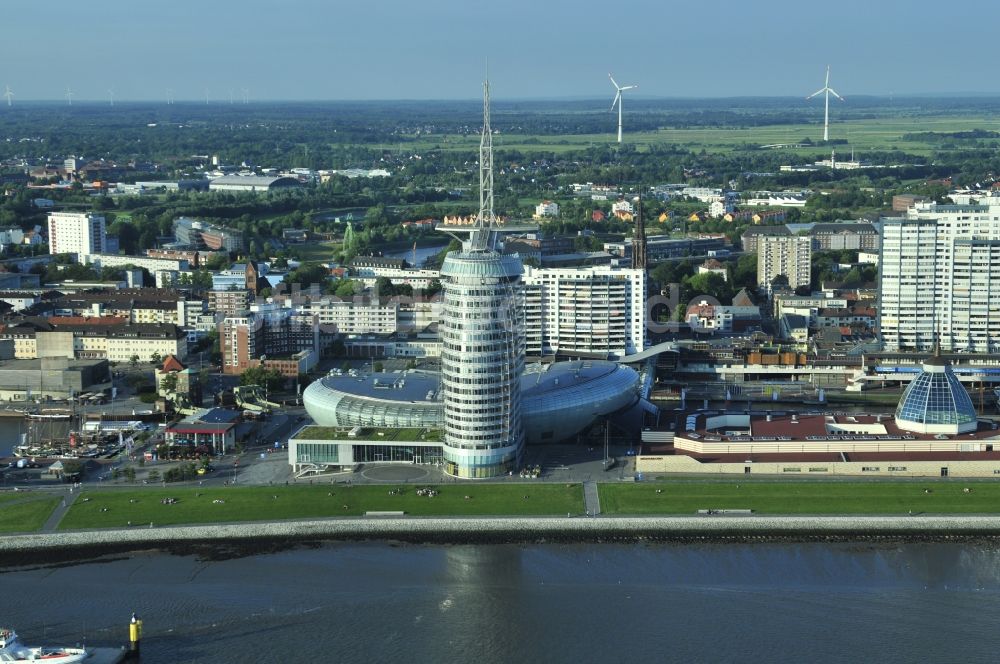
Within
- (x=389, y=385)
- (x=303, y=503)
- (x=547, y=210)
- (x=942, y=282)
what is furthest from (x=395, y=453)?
(x=547, y=210)

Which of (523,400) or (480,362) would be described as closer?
(480,362)

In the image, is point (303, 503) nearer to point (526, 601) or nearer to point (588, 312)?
point (526, 601)

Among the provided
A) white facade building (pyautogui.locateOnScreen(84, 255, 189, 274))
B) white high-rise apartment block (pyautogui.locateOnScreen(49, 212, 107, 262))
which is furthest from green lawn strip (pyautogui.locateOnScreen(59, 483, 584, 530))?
white high-rise apartment block (pyautogui.locateOnScreen(49, 212, 107, 262))

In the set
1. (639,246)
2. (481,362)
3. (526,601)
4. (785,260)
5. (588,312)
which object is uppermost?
(639,246)

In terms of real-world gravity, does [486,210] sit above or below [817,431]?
above

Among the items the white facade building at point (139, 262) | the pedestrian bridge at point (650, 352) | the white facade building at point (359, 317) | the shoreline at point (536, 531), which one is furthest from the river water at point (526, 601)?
the white facade building at point (139, 262)

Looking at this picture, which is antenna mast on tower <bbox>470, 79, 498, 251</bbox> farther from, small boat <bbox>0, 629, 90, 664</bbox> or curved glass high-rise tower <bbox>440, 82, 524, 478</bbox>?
small boat <bbox>0, 629, 90, 664</bbox>

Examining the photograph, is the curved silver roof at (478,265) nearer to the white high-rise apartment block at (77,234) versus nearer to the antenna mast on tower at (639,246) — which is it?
the antenna mast on tower at (639,246)
